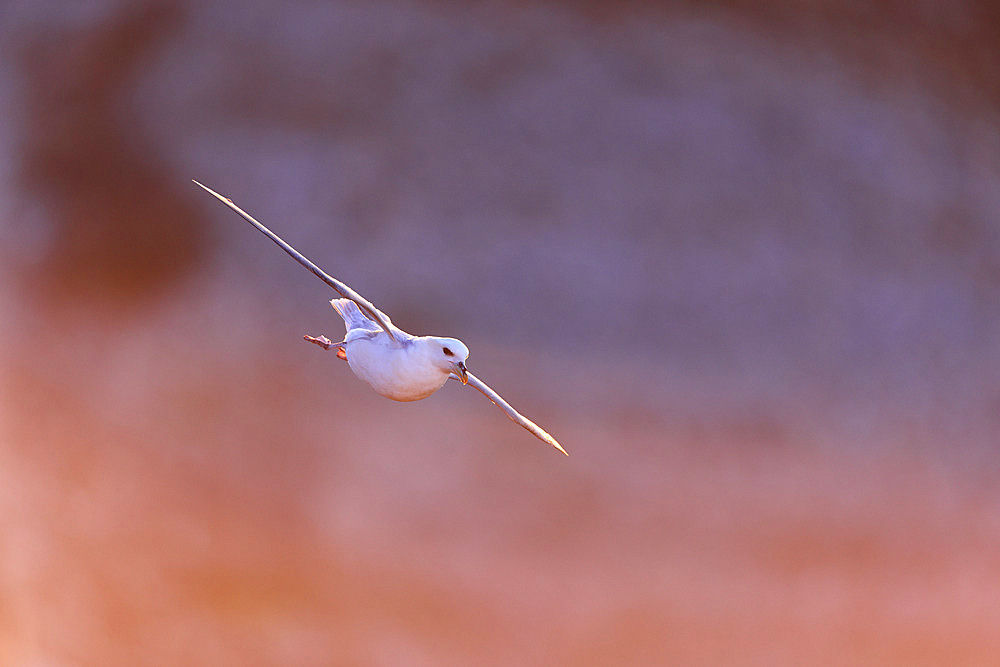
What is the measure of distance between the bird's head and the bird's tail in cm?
45

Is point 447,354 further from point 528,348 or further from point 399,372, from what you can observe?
point 528,348

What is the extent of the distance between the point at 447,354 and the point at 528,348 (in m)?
3.15

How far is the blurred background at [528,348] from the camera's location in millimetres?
5617

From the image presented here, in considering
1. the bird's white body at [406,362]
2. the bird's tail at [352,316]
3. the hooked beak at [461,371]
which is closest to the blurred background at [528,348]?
the bird's tail at [352,316]

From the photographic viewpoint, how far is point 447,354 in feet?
8.23

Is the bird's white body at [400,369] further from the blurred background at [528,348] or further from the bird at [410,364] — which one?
the blurred background at [528,348]

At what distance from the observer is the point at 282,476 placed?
5.67 meters

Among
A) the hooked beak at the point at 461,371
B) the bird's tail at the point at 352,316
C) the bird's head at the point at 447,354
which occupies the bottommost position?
the hooked beak at the point at 461,371

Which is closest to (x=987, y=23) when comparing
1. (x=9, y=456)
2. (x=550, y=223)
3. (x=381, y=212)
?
(x=550, y=223)

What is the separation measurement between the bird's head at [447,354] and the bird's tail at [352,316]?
45 cm

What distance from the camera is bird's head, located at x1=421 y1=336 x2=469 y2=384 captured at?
248 cm

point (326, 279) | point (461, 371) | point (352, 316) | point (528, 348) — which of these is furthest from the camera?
point (528, 348)

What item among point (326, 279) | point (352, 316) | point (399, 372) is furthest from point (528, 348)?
point (326, 279)

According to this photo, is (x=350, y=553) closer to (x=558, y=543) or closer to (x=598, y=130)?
(x=558, y=543)
